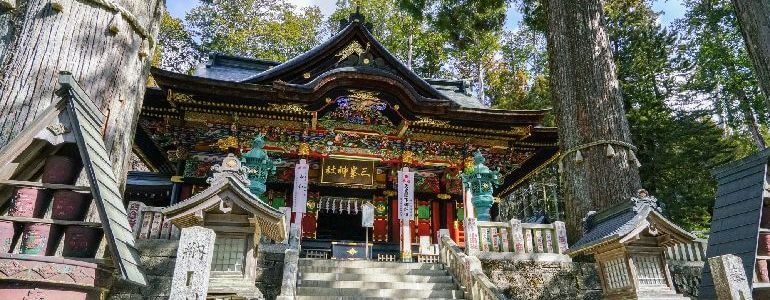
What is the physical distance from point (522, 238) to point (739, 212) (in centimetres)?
369

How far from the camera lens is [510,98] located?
2230 cm

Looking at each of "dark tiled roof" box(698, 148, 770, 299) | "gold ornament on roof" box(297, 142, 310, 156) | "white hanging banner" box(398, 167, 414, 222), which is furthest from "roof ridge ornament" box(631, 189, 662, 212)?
"gold ornament on roof" box(297, 142, 310, 156)

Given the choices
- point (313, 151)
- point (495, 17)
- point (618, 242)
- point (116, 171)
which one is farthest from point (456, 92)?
point (116, 171)

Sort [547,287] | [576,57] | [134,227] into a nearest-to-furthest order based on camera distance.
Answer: [134,227]
[547,287]
[576,57]

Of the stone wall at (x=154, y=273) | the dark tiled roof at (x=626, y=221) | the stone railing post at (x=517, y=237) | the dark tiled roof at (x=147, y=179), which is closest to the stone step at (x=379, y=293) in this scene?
the stone railing post at (x=517, y=237)

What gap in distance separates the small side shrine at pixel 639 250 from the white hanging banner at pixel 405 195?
6.11 metres

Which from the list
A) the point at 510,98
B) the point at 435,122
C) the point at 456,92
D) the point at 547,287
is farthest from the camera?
the point at 510,98

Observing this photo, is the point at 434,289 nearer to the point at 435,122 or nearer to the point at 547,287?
the point at 547,287

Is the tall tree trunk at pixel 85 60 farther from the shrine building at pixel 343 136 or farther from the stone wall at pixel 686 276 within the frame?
the stone wall at pixel 686 276

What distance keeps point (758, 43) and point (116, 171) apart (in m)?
6.22

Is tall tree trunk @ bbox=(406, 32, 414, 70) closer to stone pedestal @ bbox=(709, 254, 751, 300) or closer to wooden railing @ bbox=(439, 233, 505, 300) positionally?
wooden railing @ bbox=(439, 233, 505, 300)

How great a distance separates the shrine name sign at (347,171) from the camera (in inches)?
452

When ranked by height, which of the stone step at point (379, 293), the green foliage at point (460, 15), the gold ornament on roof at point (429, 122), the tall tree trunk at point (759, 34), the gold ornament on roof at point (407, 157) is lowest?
the stone step at point (379, 293)

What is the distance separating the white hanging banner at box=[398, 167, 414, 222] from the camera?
34.0 feet
